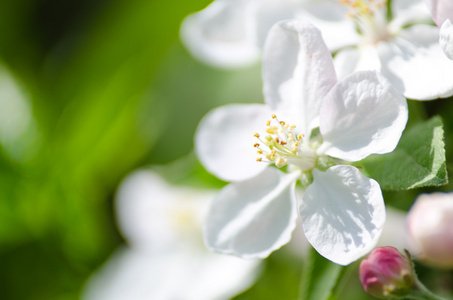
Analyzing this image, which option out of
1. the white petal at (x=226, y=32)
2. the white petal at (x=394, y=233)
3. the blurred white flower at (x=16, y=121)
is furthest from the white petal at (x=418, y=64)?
the blurred white flower at (x=16, y=121)

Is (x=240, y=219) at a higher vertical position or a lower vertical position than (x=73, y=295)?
higher

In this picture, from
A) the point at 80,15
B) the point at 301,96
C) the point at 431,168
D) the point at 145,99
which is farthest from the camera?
the point at 80,15

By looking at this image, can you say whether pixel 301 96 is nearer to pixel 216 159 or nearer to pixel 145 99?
pixel 216 159

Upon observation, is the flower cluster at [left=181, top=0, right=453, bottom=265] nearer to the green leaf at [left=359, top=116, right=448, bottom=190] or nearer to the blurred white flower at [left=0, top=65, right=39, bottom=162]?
the green leaf at [left=359, top=116, right=448, bottom=190]

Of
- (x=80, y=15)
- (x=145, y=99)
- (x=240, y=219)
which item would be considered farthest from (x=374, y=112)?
(x=80, y=15)

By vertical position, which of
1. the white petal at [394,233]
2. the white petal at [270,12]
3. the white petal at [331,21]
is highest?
the white petal at [270,12]

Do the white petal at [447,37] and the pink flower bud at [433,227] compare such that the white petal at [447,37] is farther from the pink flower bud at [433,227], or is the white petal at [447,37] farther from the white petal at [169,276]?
the white petal at [169,276]

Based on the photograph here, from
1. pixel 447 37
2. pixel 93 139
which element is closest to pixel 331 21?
pixel 447 37
